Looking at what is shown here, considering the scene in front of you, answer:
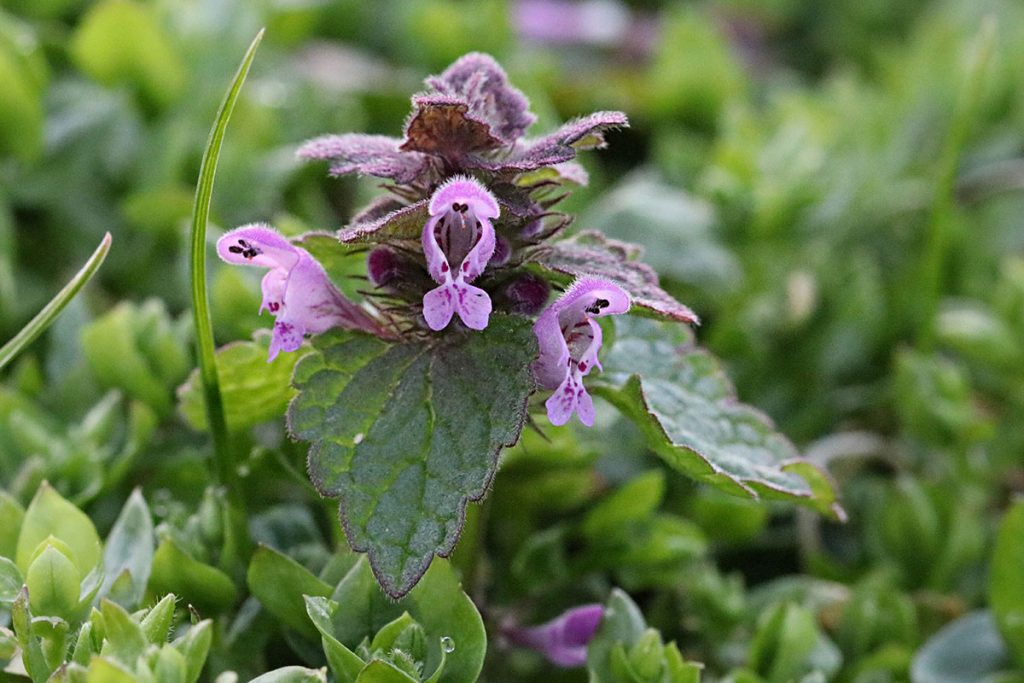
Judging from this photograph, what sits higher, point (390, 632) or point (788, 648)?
point (390, 632)

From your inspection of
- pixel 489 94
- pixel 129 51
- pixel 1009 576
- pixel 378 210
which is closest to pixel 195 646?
pixel 378 210

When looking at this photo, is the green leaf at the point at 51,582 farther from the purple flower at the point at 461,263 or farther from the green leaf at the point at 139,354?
the green leaf at the point at 139,354

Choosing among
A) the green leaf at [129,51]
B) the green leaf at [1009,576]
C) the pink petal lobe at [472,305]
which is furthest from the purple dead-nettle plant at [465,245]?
the green leaf at [129,51]

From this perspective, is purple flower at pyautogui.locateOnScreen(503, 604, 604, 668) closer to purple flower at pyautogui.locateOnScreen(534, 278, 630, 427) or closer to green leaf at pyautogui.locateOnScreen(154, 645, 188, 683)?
purple flower at pyautogui.locateOnScreen(534, 278, 630, 427)

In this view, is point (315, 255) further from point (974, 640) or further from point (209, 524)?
point (974, 640)

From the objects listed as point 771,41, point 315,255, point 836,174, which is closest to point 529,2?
point 771,41

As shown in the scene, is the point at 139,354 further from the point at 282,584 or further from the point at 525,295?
the point at 525,295

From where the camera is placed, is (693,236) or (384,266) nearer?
(384,266)
